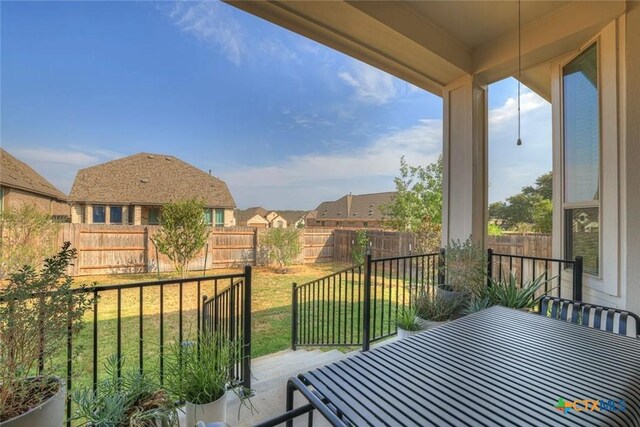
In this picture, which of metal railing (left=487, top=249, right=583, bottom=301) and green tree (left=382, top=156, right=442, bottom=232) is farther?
green tree (left=382, top=156, right=442, bottom=232)

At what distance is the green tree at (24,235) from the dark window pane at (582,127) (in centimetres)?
741

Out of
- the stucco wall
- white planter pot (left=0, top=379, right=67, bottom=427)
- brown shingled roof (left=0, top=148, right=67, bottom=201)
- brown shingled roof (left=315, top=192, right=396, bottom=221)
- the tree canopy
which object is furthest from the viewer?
brown shingled roof (left=315, top=192, right=396, bottom=221)

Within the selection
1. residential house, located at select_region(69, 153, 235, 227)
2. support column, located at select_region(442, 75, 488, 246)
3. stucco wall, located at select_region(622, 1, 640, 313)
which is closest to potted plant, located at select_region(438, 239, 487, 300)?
support column, located at select_region(442, 75, 488, 246)

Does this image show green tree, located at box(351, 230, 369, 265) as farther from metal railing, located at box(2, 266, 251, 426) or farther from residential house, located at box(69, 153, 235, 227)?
residential house, located at box(69, 153, 235, 227)

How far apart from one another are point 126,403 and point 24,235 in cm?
591

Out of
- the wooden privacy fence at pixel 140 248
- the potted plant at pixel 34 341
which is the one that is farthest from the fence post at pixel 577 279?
the wooden privacy fence at pixel 140 248

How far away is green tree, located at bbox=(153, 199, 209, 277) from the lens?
278 inches

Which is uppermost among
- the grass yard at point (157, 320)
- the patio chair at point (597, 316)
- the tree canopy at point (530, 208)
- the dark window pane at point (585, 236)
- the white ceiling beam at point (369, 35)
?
the white ceiling beam at point (369, 35)

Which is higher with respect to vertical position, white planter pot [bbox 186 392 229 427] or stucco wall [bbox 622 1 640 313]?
stucco wall [bbox 622 1 640 313]

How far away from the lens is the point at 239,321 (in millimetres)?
2082

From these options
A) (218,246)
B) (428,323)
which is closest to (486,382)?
(428,323)

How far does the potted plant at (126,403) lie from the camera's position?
107cm

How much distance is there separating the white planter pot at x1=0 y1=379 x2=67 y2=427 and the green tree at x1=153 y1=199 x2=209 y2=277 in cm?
655

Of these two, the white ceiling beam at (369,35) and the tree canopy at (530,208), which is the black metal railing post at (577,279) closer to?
the tree canopy at (530,208)
